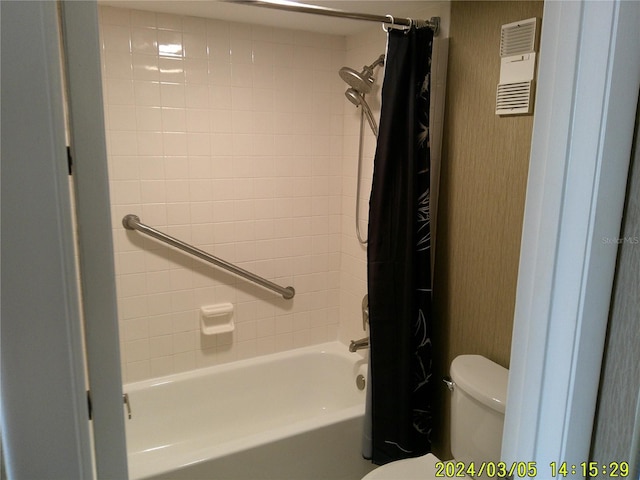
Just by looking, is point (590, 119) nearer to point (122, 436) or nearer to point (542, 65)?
point (542, 65)

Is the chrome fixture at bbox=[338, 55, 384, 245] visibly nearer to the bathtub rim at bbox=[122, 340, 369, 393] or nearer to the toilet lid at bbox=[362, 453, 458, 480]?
the bathtub rim at bbox=[122, 340, 369, 393]

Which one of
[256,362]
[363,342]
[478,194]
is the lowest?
[256,362]

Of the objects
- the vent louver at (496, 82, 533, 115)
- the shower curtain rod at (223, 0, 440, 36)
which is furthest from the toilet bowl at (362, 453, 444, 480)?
the shower curtain rod at (223, 0, 440, 36)

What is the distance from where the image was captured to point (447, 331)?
75.1 inches

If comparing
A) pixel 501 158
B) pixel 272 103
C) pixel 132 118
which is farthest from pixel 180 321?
pixel 501 158

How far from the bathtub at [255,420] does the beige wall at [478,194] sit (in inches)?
21.5

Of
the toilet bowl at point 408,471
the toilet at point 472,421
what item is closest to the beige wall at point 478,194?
the toilet at point 472,421

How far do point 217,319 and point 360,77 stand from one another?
144 centimetres

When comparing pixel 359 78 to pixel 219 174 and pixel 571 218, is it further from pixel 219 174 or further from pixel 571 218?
pixel 571 218

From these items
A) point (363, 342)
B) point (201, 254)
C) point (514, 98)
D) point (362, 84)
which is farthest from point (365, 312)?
point (514, 98)

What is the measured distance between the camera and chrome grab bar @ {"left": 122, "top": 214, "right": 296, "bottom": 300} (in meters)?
2.14

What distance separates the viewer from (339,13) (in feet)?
5.57

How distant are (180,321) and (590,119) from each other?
2.09 m

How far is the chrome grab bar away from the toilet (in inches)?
45.2
